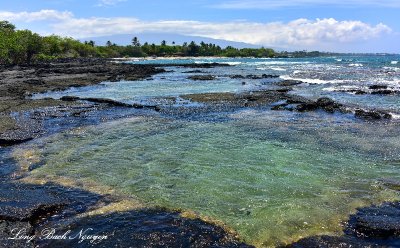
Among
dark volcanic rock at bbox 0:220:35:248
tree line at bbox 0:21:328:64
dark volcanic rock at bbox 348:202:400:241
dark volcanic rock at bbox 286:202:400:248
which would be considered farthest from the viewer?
tree line at bbox 0:21:328:64

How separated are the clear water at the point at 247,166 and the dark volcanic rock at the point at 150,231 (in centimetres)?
56

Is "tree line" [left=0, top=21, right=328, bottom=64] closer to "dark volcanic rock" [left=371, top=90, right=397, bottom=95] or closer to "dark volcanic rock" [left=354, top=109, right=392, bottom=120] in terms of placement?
"dark volcanic rock" [left=371, top=90, right=397, bottom=95]

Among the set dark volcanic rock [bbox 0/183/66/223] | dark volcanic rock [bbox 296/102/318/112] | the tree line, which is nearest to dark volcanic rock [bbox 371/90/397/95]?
dark volcanic rock [bbox 296/102/318/112]

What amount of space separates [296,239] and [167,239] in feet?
9.21

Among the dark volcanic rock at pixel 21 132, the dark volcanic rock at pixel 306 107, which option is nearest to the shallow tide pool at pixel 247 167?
the dark volcanic rock at pixel 21 132

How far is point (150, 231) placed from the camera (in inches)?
323

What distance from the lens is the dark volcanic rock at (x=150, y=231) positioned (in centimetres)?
769

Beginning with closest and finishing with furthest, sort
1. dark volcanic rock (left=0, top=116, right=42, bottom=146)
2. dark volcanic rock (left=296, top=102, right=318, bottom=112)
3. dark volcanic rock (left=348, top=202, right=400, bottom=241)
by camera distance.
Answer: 1. dark volcanic rock (left=348, top=202, right=400, bottom=241)
2. dark volcanic rock (left=0, top=116, right=42, bottom=146)
3. dark volcanic rock (left=296, top=102, right=318, bottom=112)

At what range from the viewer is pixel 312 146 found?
15.6 meters

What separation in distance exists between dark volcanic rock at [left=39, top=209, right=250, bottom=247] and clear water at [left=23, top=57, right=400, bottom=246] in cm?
56

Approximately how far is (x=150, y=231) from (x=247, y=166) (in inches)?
219

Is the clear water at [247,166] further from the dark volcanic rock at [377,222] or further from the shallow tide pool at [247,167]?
the dark volcanic rock at [377,222]

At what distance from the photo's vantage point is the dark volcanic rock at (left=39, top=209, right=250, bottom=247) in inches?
303

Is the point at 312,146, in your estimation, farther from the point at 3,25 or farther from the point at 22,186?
the point at 3,25
